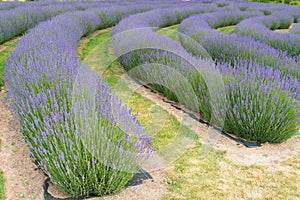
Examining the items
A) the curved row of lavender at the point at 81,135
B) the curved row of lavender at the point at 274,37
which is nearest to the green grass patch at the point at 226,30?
the curved row of lavender at the point at 274,37

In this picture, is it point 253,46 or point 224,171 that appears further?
point 253,46

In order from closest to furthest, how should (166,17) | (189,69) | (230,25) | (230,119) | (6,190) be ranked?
(6,190) < (230,119) < (189,69) < (166,17) < (230,25)

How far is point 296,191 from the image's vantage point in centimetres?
280

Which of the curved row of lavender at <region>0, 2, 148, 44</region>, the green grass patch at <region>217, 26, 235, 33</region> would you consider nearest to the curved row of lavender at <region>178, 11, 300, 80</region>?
the green grass patch at <region>217, 26, 235, 33</region>

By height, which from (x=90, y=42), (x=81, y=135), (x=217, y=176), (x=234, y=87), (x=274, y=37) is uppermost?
(x=81, y=135)

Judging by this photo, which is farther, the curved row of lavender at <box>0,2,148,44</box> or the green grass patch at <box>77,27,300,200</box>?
the curved row of lavender at <box>0,2,148,44</box>

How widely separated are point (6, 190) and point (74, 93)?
3.34 ft

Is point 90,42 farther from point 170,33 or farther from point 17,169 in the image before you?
point 17,169

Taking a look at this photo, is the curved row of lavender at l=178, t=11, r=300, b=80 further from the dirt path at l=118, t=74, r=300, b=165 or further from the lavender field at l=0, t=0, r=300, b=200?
the dirt path at l=118, t=74, r=300, b=165

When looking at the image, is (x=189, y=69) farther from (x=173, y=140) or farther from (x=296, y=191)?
(x=296, y=191)

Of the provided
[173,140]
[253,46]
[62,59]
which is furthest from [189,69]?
[253,46]

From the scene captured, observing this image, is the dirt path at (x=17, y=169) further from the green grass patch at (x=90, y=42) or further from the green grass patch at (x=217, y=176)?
the green grass patch at (x=90, y=42)

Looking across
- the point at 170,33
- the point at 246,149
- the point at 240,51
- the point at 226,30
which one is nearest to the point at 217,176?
the point at 246,149

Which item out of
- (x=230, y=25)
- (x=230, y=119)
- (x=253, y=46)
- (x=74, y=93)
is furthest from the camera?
(x=230, y=25)
